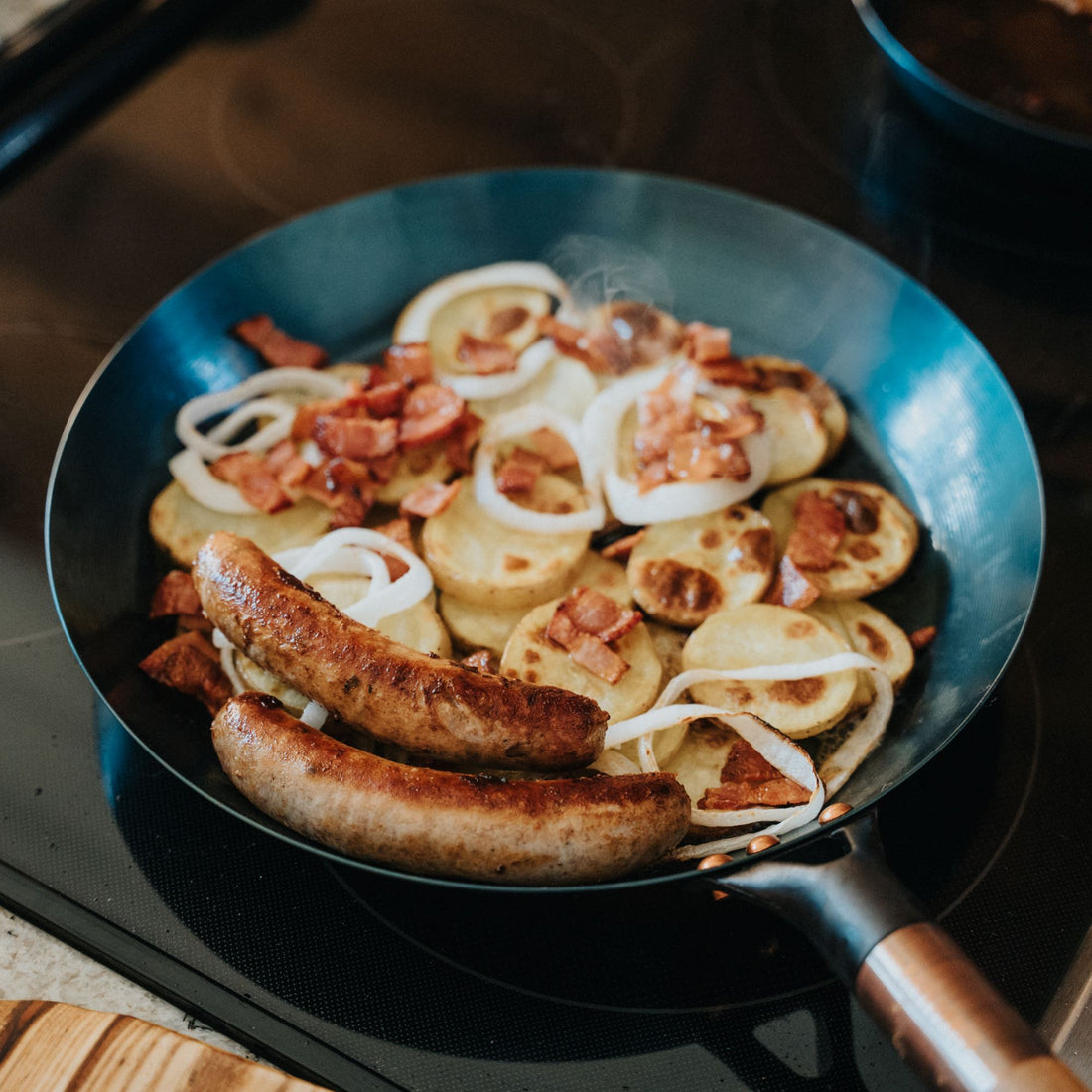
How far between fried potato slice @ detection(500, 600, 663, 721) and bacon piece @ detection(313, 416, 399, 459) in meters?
0.38

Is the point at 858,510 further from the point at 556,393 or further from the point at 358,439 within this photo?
the point at 358,439

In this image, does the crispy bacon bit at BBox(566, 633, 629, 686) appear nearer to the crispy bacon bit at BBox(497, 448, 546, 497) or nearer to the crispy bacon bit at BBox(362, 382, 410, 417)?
the crispy bacon bit at BBox(497, 448, 546, 497)

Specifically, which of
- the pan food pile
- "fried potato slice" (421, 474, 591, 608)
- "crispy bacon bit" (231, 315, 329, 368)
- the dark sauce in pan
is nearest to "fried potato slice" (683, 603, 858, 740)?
the pan food pile

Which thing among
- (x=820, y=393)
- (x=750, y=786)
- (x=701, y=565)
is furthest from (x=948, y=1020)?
(x=820, y=393)

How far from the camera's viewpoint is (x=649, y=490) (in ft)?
4.81

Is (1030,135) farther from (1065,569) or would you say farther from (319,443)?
(319,443)

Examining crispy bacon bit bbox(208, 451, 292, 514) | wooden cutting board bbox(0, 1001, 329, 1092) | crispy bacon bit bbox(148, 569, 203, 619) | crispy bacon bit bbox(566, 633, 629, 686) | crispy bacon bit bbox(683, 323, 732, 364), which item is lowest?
wooden cutting board bbox(0, 1001, 329, 1092)

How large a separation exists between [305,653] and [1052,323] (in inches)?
59.9

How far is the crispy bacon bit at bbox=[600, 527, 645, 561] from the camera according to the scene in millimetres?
1441

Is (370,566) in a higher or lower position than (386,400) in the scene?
lower

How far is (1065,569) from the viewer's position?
5.03 feet

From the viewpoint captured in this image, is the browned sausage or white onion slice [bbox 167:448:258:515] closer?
the browned sausage

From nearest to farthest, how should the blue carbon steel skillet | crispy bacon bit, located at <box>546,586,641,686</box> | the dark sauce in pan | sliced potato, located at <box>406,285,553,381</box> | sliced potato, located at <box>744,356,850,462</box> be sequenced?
the blue carbon steel skillet < crispy bacon bit, located at <box>546,586,641,686</box> < sliced potato, located at <box>744,356,850,462</box> < sliced potato, located at <box>406,285,553,381</box> < the dark sauce in pan

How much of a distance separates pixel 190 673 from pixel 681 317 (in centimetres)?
103
